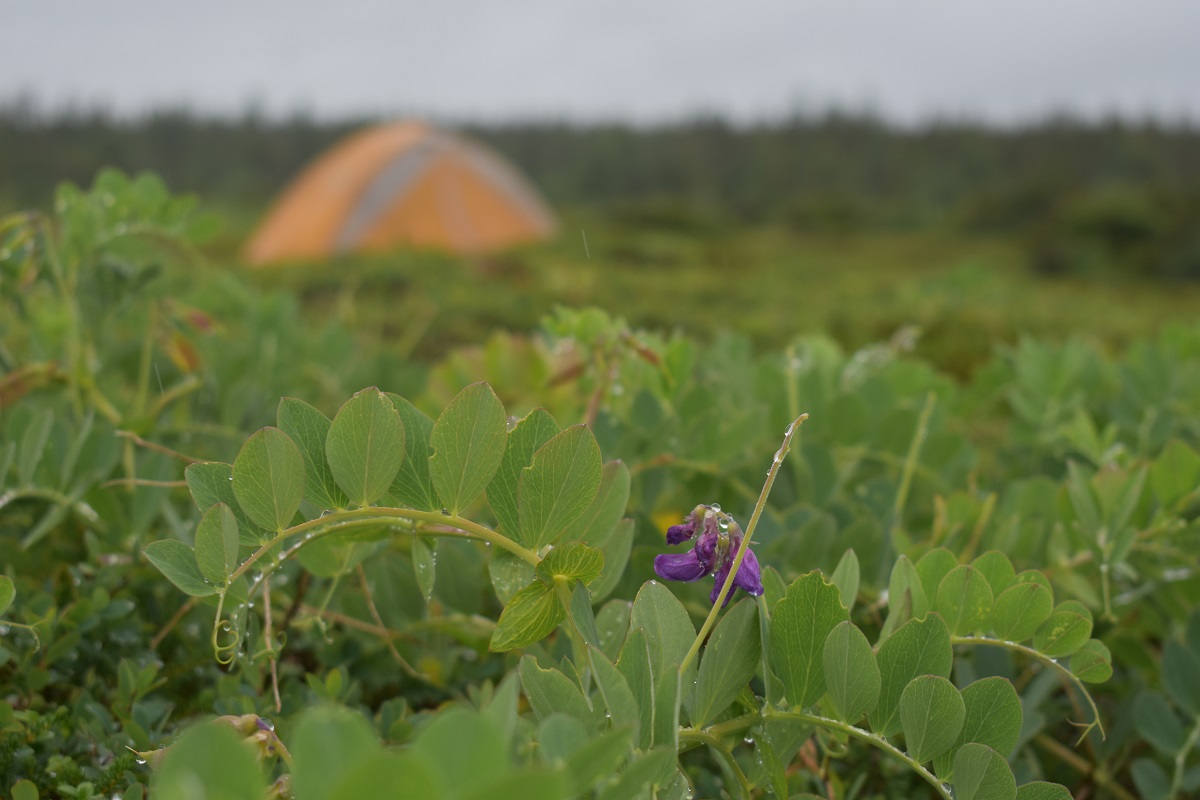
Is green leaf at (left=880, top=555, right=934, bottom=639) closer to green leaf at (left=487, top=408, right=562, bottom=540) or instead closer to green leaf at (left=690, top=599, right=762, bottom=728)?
green leaf at (left=690, top=599, right=762, bottom=728)

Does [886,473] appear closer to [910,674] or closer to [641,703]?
[910,674]

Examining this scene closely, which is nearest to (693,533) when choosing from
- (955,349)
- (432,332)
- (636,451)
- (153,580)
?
(636,451)

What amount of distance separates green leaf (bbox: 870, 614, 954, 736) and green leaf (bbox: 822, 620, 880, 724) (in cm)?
3

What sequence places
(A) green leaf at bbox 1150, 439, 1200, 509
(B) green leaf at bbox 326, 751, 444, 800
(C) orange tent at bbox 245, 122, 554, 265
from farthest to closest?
1. (C) orange tent at bbox 245, 122, 554, 265
2. (A) green leaf at bbox 1150, 439, 1200, 509
3. (B) green leaf at bbox 326, 751, 444, 800

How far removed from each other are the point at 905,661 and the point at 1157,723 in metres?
0.50

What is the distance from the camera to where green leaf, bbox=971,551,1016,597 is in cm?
77

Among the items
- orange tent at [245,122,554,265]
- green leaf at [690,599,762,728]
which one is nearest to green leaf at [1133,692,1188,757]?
green leaf at [690,599,762,728]

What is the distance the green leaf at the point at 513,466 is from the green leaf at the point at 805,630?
0.19 meters

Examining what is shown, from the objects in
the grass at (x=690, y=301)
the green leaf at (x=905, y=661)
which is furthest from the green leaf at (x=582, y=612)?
the grass at (x=690, y=301)

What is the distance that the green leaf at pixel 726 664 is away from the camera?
63 centimetres

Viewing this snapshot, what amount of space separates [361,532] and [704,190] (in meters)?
48.0

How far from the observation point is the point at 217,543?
0.62 meters

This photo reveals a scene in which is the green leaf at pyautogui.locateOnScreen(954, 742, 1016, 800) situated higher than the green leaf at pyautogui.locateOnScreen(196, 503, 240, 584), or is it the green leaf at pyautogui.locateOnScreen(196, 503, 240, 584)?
the green leaf at pyautogui.locateOnScreen(196, 503, 240, 584)

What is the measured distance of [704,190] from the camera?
155 feet
